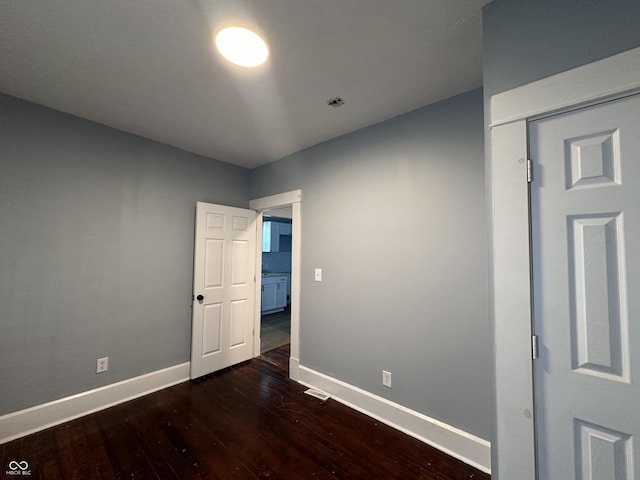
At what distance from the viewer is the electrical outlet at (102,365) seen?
2.28 metres

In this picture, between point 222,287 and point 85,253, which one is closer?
point 85,253

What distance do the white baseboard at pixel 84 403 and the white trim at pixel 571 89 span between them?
3.52 m

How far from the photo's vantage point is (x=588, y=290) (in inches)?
37.1

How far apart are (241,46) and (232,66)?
196 mm

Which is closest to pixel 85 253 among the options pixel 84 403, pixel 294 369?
pixel 84 403

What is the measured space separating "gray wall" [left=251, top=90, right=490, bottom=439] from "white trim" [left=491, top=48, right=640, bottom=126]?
72 cm

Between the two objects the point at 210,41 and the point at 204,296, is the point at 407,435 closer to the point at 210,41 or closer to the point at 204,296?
the point at 204,296

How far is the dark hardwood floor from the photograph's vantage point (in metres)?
1.60

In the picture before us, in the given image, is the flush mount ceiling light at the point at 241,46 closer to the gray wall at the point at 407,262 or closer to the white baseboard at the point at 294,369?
the gray wall at the point at 407,262

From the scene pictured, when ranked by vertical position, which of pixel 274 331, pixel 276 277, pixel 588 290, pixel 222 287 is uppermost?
pixel 588 290

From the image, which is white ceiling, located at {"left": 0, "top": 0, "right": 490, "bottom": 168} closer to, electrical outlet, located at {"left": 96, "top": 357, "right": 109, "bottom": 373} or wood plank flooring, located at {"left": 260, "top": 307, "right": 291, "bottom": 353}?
electrical outlet, located at {"left": 96, "top": 357, "right": 109, "bottom": 373}

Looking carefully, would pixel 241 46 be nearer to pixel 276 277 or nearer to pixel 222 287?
pixel 222 287

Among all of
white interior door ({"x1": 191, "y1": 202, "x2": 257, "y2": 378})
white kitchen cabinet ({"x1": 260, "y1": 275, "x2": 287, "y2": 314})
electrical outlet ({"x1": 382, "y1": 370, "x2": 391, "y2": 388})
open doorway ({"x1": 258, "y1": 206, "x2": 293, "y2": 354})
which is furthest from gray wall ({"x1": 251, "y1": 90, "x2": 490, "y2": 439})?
white kitchen cabinet ({"x1": 260, "y1": 275, "x2": 287, "y2": 314})

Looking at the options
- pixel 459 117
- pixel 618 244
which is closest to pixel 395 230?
pixel 459 117
